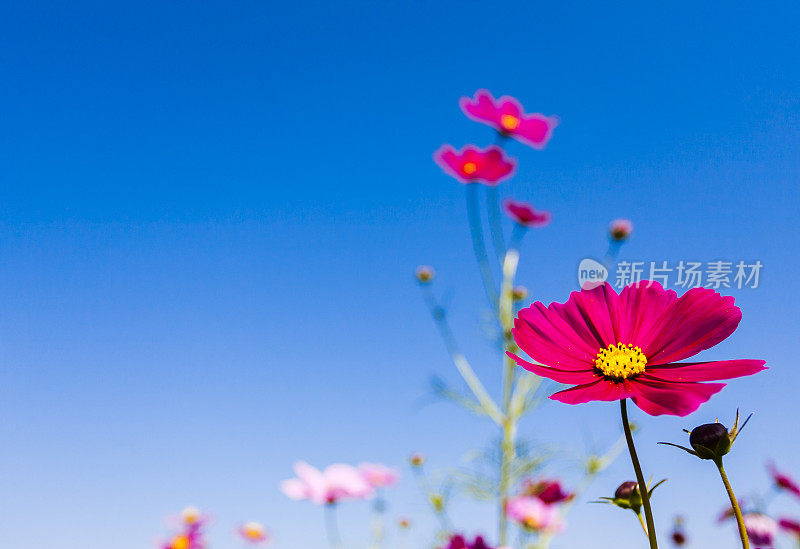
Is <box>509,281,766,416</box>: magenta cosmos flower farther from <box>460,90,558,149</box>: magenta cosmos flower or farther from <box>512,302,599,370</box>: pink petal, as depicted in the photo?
<box>460,90,558,149</box>: magenta cosmos flower

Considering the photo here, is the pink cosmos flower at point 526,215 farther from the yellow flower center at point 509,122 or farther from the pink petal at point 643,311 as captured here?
the pink petal at point 643,311

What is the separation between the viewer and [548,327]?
0.46 meters

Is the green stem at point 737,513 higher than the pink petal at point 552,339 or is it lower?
lower

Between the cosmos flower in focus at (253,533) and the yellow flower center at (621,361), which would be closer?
the yellow flower center at (621,361)

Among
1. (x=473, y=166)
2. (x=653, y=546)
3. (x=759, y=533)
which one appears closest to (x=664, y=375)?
(x=653, y=546)

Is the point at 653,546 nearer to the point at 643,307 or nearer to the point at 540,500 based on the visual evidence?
the point at 643,307

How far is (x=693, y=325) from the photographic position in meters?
0.43

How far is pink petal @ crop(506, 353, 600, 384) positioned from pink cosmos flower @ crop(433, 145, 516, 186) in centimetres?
95

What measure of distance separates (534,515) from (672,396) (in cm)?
100

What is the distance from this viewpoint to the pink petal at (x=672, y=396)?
0.35m

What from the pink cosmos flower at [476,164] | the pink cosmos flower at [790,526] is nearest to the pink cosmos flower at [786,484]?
the pink cosmos flower at [790,526]

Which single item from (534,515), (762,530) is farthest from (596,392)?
(534,515)

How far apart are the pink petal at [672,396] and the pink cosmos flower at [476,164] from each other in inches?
38.9

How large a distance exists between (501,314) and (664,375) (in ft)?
3.46
